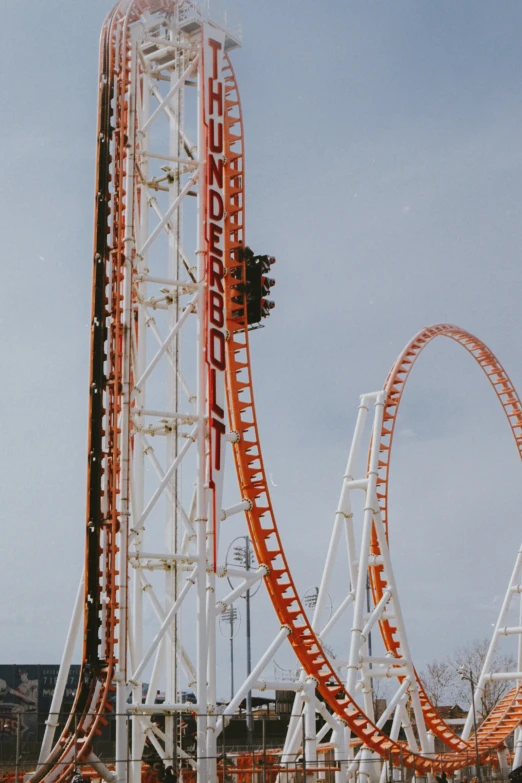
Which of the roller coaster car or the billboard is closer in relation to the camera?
the roller coaster car

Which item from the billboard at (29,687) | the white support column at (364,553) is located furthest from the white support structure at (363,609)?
the billboard at (29,687)

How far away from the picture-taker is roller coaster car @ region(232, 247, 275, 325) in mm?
22766

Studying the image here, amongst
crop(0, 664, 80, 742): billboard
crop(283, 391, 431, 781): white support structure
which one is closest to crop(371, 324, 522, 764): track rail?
crop(283, 391, 431, 781): white support structure

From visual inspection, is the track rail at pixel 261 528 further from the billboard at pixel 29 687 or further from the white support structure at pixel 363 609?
the billboard at pixel 29 687

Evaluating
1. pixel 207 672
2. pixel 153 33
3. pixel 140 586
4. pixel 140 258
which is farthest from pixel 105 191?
pixel 207 672

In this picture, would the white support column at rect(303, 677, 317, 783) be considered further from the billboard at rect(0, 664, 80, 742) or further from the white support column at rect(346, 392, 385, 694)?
the billboard at rect(0, 664, 80, 742)

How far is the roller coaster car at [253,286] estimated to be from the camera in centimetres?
2277

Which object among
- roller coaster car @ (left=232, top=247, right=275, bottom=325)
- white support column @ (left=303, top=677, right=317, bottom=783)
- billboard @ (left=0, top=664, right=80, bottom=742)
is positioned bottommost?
billboard @ (left=0, top=664, right=80, bottom=742)

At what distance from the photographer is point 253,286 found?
74.9ft

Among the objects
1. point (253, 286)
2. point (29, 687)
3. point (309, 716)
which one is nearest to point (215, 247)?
point (253, 286)

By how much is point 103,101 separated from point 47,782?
13.1 m

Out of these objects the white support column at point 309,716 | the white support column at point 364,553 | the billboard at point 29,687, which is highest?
the white support column at point 364,553

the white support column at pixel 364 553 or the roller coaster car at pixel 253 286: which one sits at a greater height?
the roller coaster car at pixel 253 286

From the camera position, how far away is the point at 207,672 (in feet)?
66.2
